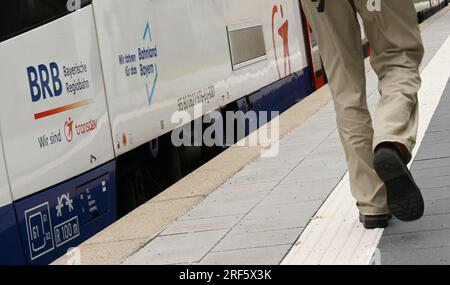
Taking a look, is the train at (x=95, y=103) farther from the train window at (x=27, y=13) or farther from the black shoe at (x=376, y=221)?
the black shoe at (x=376, y=221)

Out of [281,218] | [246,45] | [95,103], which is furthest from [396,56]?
[246,45]

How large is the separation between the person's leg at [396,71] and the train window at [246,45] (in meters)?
4.67

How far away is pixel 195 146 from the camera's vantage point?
26.2ft

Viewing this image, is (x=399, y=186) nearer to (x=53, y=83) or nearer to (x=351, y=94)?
(x=351, y=94)

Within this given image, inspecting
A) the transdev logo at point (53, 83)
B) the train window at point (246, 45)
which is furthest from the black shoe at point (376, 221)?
the train window at point (246, 45)

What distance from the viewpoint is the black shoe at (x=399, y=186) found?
156 inches

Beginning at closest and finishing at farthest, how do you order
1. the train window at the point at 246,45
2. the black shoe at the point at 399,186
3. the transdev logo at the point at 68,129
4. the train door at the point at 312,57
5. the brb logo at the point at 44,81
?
the black shoe at the point at 399,186
the brb logo at the point at 44,81
the transdev logo at the point at 68,129
the train window at the point at 246,45
the train door at the point at 312,57

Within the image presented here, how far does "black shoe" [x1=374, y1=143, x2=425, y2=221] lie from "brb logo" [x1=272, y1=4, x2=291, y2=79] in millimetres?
6678

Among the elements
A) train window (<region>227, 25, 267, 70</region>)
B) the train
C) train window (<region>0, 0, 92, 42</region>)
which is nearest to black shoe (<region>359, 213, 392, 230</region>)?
the train

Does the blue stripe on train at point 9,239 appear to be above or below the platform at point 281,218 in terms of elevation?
above

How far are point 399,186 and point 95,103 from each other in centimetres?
252

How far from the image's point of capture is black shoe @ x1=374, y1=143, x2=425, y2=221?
156 inches

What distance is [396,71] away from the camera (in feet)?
14.4

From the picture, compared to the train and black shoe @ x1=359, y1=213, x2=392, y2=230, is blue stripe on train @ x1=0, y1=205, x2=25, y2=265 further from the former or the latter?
black shoe @ x1=359, y1=213, x2=392, y2=230
